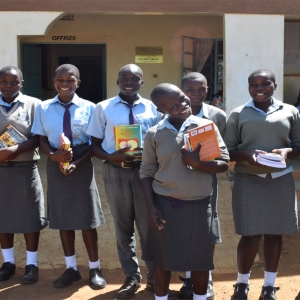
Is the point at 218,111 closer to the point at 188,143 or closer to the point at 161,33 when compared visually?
the point at 188,143

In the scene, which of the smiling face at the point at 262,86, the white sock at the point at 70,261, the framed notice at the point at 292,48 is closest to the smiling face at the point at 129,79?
the smiling face at the point at 262,86

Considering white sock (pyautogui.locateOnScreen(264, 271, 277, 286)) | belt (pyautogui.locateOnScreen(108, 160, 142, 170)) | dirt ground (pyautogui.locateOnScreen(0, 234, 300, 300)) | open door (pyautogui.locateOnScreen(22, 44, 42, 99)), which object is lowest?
dirt ground (pyautogui.locateOnScreen(0, 234, 300, 300))

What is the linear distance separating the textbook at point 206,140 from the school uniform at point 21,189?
5.31 feet

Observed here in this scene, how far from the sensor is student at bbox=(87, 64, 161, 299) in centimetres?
379

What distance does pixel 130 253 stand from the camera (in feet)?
13.1

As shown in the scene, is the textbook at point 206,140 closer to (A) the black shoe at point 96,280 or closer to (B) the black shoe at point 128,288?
(B) the black shoe at point 128,288

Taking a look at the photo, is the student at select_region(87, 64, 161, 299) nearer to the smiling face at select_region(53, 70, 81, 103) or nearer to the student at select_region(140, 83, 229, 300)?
the smiling face at select_region(53, 70, 81, 103)

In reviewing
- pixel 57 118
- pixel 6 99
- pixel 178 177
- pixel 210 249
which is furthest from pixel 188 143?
pixel 6 99

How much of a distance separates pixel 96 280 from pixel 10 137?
1394mm

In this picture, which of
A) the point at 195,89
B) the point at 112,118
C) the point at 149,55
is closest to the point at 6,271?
the point at 112,118

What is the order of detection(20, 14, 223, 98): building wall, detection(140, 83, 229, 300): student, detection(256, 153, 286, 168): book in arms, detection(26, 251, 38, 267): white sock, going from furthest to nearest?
detection(20, 14, 223, 98): building wall < detection(26, 251, 38, 267): white sock < detection(256, 153, 286, 168): book in arms < detection(140, 83, 229, 300): student

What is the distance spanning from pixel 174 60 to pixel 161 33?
23.6 inches

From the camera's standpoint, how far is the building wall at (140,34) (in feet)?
31.6

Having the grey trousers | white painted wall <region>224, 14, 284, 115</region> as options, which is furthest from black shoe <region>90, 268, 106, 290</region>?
white painted wall <region>224, 14, 284, 115</region>
